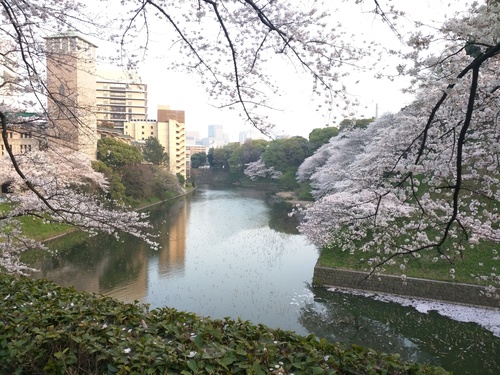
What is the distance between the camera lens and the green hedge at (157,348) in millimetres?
1996

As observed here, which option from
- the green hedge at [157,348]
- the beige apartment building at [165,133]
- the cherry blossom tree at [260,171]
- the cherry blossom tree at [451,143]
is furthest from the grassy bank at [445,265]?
the beige apartment building at [165,133]

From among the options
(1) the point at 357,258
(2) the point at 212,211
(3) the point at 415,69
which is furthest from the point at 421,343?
(2) the point at 212,211

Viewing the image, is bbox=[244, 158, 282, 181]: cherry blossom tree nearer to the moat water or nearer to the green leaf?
the moat water

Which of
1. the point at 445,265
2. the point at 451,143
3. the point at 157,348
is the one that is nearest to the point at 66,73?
the point at 157,348

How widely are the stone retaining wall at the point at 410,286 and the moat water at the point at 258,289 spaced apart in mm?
337

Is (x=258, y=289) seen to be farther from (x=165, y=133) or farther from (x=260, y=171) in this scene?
(x=165, y=133)

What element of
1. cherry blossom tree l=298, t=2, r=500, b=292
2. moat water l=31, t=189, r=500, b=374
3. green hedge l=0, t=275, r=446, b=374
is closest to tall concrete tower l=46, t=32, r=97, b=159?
green hedge l=0, t=275, r=446, b=374

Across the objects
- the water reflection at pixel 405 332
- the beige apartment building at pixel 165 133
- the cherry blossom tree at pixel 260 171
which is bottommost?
the water reflection at pixel 405 332

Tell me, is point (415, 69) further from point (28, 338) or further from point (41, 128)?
point (41, 128)

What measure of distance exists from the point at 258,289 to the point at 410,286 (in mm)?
3585

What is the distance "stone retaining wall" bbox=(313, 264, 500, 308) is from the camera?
7.76m

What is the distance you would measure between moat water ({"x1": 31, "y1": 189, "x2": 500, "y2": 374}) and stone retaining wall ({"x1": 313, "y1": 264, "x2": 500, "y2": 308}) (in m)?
0.34

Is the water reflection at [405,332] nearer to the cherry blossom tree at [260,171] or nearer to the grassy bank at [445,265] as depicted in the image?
the grassy bank at [445,265]

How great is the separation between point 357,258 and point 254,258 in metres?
3.31
